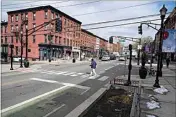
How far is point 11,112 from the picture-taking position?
8.07 metres

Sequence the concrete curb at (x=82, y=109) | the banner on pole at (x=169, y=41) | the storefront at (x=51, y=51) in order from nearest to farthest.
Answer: the concrete curb at (x=82, y=109)
the banner on pole at (x=169, y=41)
the storefront at (x=51, y=51)

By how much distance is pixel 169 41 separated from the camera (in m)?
15.6

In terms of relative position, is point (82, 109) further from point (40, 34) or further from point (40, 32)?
point (40, 32)

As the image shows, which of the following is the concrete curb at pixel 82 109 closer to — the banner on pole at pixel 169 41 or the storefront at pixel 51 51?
the banner on pole at pixel 169 41

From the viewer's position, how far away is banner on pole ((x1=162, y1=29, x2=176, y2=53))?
15.2 metres

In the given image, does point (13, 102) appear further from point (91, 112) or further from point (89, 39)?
point (89, 39)

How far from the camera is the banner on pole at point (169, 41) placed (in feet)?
49.9

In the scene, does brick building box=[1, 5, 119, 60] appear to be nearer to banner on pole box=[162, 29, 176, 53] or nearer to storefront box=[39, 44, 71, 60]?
storefront box=[39, 44, 71, 60]

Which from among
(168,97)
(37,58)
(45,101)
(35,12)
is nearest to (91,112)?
(45,101)

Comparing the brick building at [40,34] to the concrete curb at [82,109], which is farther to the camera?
the brick building at [40,34]

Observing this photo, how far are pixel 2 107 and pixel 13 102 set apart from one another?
0.84 m

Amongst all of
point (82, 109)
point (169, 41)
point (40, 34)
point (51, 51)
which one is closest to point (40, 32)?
point (40, 34)

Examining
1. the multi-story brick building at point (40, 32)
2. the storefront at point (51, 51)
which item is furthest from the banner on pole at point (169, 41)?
the storefront at point (51, 51)

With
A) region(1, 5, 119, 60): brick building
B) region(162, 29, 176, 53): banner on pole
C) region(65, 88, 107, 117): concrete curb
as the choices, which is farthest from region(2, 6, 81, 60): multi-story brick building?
region(65, 88, 107, 117): concrete curb
